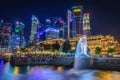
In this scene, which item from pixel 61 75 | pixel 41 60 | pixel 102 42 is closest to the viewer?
pixel 61 75

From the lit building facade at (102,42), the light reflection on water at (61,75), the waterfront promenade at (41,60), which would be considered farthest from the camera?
the lit building facade at (102,42)

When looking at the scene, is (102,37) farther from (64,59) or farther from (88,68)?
(88,68)

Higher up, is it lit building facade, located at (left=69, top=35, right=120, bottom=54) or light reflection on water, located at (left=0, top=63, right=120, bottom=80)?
lit building facade, located at (left=69, top=35, right=120, bottom=54)

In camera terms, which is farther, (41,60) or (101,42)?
(101,42)

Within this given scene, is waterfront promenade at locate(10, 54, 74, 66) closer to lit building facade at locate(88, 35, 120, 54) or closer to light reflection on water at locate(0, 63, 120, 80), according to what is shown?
light reflection on water at locate(0, 63, 120, 80)

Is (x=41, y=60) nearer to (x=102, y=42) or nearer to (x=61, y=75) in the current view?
(x=61, y=75)

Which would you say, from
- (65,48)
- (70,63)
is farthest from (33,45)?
(70,63)

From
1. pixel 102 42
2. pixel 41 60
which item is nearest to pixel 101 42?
pixel 102 42

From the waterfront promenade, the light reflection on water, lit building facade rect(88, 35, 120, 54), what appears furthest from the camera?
lit building facade rect(88, 35, 120, 54)

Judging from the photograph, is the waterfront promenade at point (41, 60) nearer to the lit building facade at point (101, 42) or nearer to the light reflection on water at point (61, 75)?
the light reflection on water at point (61, 75)

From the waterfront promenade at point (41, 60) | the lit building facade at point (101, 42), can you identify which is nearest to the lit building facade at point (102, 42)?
the lit building facade at point (101, 42)

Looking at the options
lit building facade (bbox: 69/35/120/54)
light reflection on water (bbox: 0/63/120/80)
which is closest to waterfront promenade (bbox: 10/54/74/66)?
light reflection on water (bbox: 0/63/120/80)

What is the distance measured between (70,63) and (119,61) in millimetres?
24613

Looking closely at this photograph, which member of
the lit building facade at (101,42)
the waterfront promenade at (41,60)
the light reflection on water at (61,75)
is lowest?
the light reflection on water at (61,75)
